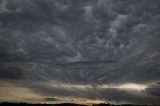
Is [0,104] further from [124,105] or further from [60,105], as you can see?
[124,105]

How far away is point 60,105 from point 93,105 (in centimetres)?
2532

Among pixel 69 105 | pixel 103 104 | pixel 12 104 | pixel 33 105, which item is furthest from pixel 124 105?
pixel 12 104

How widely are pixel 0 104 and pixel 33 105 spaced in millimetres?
26155

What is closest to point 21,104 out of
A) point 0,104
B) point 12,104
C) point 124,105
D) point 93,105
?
point 12,104

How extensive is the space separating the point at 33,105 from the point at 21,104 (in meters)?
8.90

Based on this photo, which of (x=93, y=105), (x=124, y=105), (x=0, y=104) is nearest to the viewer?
(x=0, y=104)

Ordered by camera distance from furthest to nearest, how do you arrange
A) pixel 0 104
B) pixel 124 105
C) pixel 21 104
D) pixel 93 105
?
1. pixel 124 105
2. pixel 93 105
3. pixel 21 104
4. pixel 0 104

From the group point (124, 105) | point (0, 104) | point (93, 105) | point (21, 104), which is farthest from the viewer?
point (124, 105)

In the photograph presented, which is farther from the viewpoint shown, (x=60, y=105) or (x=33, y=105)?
(x=60, y=105)

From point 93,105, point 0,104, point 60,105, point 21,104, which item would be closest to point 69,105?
point 60,105

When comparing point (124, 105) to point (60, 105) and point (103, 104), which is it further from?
point (60, 105)

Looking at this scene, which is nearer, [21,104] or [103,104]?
[21,104]

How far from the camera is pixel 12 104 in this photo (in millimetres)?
164750

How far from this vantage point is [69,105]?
616 ft
